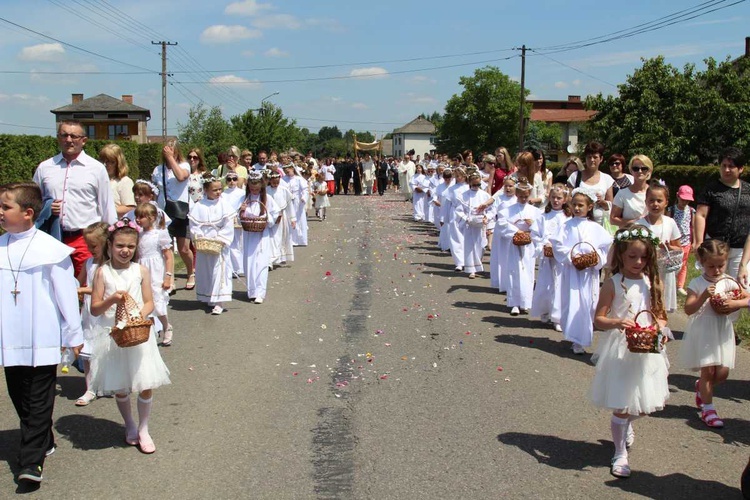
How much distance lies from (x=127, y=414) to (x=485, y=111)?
10084 cm

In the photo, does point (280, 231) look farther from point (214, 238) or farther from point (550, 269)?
point (550, 269)

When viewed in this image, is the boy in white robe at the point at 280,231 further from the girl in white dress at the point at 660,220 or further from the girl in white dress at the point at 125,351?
the girl in white dress at the point at 125,351

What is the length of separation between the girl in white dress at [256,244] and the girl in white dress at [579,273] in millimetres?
4265

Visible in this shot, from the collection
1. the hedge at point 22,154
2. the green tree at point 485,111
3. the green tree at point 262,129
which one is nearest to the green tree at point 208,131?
the green tree at point 262,129

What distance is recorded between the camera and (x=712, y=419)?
A: 5.93 m

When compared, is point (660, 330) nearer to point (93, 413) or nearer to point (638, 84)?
point (93, 413)

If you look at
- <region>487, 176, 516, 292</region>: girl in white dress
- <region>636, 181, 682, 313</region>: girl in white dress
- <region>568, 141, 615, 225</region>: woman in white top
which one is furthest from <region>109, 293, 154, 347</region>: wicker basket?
<region>487, 176, 516, 292</region>: girl in white dress

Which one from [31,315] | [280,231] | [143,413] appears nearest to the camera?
[31,315]

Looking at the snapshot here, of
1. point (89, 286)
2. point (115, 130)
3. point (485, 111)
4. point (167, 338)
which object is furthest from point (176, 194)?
point (115, 130)

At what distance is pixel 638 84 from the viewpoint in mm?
36094

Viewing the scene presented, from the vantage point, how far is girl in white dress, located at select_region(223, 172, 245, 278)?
11.1 m

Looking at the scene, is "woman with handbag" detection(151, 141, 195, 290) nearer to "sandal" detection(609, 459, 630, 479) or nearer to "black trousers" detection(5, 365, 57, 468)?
"black trousers" detection(5, 365, 57, 468)

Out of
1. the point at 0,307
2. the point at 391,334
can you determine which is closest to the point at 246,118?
the point at 391,334

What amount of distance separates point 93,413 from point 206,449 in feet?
4.13
